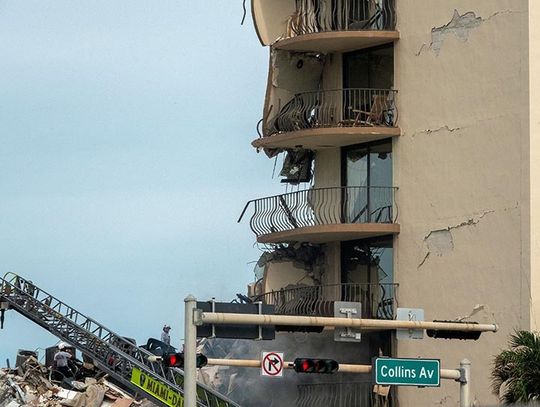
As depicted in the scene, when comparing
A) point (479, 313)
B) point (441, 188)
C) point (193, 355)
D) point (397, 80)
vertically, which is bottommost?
point (193, 355)

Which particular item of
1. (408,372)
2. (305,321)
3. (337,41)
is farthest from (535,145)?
(305,321)

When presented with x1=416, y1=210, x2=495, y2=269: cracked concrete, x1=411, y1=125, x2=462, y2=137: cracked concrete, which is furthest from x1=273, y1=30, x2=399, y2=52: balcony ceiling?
x1=416, y1=210, x2=495, y2=269: cracked concrete

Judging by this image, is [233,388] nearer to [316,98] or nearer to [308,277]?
[308,277]

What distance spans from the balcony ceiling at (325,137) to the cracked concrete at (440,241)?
292 centimetres

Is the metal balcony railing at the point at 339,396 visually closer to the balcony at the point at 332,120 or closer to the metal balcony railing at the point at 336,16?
the balcony at the point at 332,120

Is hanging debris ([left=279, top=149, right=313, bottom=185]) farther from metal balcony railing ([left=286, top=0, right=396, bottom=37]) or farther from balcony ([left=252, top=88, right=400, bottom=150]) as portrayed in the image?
metal balcony railing ([left=286, top=0, right=396, bottom=37])

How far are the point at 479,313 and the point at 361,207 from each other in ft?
17.6

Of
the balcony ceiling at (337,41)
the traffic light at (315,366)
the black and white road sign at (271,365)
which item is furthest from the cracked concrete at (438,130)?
the traffic light at (315,366)

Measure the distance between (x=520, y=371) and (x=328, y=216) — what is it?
11.9m

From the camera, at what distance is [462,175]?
49.3 m

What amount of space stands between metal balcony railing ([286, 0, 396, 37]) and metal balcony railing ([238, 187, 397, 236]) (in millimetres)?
4271

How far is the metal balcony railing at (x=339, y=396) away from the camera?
52000 mm

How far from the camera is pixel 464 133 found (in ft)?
162

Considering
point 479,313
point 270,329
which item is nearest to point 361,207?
point 479,313
